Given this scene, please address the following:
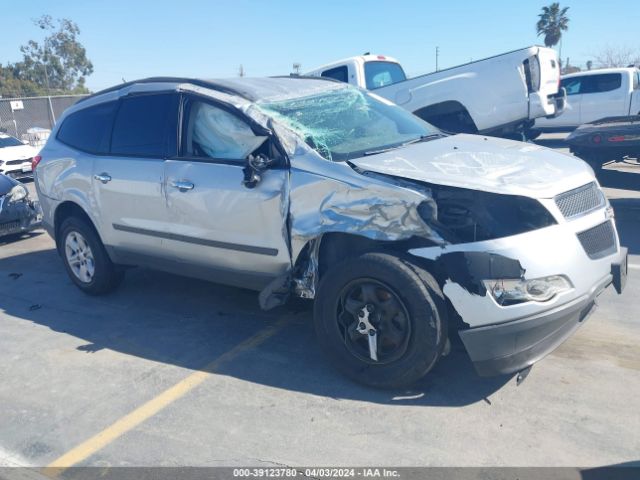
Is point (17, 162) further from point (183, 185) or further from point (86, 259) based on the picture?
point (183, 185)

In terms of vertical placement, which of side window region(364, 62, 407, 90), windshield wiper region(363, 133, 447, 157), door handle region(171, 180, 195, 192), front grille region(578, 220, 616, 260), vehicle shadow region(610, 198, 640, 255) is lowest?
vehicle shadow region(610, 198, 640, 255)

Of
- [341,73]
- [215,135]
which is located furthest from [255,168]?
[341,73]

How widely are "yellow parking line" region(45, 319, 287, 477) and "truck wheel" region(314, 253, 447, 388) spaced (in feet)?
2.90

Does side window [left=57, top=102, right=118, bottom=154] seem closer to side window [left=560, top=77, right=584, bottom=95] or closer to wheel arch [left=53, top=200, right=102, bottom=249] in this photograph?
wheel arch [left=53, top=200, right=102, bottom=249]

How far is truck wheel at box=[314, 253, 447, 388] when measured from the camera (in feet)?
11.4

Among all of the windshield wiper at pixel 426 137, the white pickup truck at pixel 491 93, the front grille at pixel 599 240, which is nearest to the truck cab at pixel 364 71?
the white pickup truck at pixel 491 93

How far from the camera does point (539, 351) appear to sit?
344 cm

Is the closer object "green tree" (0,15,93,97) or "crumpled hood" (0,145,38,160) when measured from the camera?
"crumpled hood" (0,145,38,160)

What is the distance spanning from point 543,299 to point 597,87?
1574 centimetres

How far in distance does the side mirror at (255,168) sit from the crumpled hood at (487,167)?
25.5 inches

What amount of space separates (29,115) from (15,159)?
29.2ft

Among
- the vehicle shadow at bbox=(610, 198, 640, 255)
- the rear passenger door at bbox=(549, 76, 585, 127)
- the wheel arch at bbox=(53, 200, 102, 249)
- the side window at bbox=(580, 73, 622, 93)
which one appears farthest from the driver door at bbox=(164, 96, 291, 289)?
the side window at bbox=(580, 73, 622, 93)

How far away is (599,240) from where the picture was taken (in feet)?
12.4

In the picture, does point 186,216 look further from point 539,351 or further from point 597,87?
point 597,87
